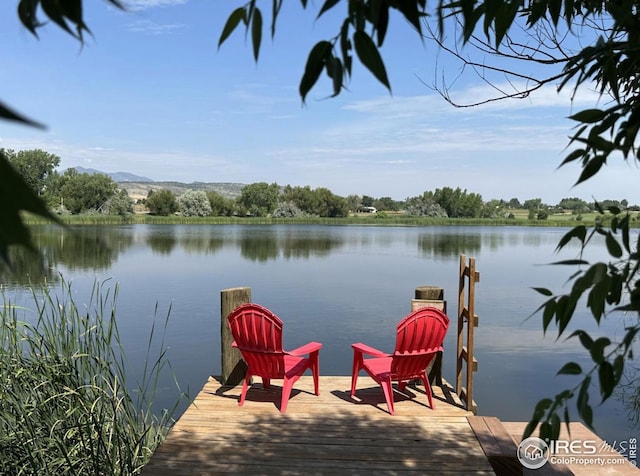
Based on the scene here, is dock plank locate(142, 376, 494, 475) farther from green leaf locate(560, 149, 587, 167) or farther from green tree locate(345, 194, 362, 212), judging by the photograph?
green tree locate(345, 194, 362, 212)

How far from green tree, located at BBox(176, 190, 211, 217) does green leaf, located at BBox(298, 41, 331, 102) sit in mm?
77940

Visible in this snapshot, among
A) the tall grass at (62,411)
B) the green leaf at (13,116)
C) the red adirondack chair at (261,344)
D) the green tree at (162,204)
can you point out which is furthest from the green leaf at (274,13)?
the green tree at (162,204)

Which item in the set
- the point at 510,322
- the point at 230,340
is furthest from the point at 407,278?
the point at 230,340

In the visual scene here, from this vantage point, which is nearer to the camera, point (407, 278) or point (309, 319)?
point (309, 319)

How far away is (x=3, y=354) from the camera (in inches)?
136

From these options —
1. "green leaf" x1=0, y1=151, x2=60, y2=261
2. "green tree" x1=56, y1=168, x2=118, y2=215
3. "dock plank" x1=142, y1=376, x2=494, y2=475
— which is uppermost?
"green tree" x1=56, y1=168, x2=118, y2=215

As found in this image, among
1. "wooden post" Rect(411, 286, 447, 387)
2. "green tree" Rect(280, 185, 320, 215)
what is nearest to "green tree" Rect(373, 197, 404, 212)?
"green tree" Rect(280, 185, 320, 215)

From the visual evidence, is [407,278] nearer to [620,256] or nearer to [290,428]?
[290,428]

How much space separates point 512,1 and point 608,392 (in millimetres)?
773

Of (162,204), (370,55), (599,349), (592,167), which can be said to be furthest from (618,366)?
(162,204)

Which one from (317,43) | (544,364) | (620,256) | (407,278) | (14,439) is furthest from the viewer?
(407,278)

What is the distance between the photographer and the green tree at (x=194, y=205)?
253 ft

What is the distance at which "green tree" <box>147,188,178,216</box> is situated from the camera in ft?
256

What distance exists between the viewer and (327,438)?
11.8 ft
